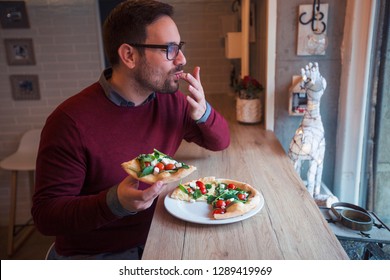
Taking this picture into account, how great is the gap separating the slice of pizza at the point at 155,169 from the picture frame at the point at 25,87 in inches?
74.8

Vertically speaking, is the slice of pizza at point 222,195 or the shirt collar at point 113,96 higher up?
the shirt collar at point 113,96

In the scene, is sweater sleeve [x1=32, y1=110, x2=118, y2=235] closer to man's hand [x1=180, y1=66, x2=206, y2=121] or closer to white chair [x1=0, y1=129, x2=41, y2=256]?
man's hand [x1=180, y1=66, x2=206, y2=121]

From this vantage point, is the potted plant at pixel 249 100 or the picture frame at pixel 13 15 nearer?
the potted plant at pixel 249 100

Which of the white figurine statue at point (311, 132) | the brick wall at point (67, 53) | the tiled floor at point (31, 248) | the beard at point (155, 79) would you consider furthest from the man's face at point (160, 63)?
the tiled floor at point (31, 248)

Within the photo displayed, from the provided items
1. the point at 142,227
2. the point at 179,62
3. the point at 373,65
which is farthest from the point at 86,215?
the point at 373,65

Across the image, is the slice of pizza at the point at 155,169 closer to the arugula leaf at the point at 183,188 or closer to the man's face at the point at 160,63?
the arugula leaf at the point at 183,188

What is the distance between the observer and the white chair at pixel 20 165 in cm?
222

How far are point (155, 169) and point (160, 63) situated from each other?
380 millimetres

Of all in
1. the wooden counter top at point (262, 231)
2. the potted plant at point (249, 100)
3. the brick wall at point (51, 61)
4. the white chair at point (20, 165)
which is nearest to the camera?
the wooden counter top at point (262, 231)

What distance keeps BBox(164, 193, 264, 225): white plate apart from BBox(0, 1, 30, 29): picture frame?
77.8 inches

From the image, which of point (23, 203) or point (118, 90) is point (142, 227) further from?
point (23, 203)

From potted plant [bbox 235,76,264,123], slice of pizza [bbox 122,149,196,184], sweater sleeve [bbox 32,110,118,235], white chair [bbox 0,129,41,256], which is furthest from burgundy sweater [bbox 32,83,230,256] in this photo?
white chair [bbox 0,129,41,256]

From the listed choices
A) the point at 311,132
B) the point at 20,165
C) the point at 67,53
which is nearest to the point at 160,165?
the point at 311,132

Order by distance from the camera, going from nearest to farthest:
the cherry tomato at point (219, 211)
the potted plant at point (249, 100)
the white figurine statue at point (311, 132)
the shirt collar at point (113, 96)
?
the cherry tomato at point (219, 211)
the shirt collar at point (113, 96)
the white figurine statue at point (311, 132)
the potted plant at point (249, 100)
